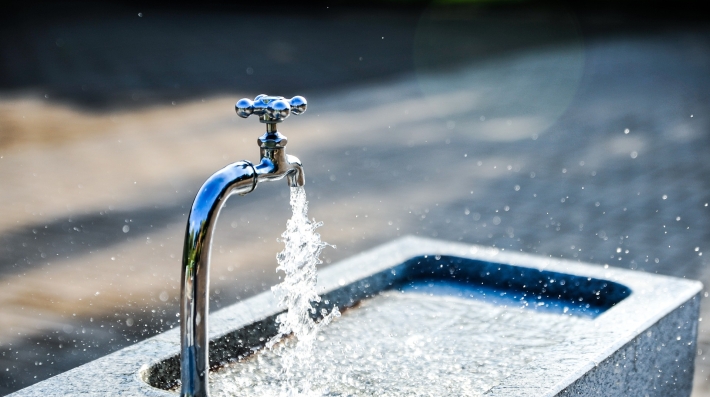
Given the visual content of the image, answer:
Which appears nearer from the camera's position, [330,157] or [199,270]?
[199,270]

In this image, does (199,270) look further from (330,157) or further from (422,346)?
(330,157)

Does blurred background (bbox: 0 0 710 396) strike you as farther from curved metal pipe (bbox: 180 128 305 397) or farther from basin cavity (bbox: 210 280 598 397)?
curved metal pipe (bbox: 180 128 305 397)

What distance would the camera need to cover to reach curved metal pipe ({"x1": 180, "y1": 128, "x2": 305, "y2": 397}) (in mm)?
1827

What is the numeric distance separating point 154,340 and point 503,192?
4.89 meters

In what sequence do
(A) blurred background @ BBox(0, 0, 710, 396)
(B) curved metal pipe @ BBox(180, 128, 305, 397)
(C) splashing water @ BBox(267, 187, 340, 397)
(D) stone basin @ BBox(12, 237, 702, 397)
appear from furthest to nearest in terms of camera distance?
(A) blurred background @ BBox(0, 0, 710, 396) → (C) splashing water @ BBox(267, 187, 340, 397) → (D) stone basin @ BBox(12, 237, 702, 397) → (B) curved metal pipe @ BBox(180, 128, 305, 397)

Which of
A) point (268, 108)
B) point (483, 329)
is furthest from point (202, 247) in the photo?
point (483, 329)

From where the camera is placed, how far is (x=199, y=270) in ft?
6.02

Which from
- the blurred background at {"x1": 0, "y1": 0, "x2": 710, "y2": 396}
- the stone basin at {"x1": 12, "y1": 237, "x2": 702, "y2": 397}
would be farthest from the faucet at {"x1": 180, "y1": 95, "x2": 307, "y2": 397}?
the blurred background at {"x1": 0, "y1": 0, "x2": 710, "y2": 396}

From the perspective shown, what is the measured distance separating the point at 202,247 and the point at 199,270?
5cm

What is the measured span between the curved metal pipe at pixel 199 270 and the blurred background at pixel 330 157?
2.36 m

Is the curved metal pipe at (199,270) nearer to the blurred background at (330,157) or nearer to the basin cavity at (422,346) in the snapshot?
the basin cavity at (422,346)

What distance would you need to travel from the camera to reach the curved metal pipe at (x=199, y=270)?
1.83 metres

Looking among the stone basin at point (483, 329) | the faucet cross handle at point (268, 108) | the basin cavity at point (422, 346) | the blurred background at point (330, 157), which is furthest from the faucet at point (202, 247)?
the blurred background at point (330, 157)

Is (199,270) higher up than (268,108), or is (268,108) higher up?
(268,108)
